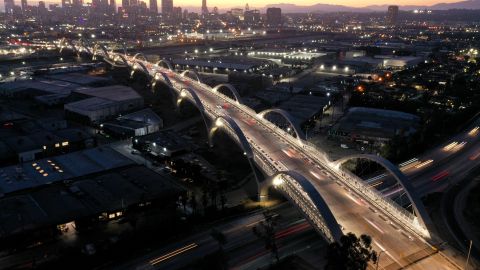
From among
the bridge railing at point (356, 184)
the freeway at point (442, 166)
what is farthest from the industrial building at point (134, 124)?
the freeway at point (442, 166)

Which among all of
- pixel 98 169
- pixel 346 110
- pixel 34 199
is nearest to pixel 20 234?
pixel 34 199

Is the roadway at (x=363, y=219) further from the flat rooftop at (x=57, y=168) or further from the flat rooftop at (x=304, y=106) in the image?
the flat rooftop at (x=304, y=106)

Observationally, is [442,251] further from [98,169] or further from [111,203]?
[98,169]

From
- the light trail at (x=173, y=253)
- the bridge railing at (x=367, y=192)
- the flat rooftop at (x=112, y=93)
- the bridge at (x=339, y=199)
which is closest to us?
the bridge at (x=339, y=199)

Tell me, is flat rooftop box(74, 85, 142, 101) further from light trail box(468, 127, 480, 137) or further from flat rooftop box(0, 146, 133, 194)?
light trail box(468, 127, 480, 137)

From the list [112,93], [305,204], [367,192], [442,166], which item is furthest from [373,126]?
[112,93]

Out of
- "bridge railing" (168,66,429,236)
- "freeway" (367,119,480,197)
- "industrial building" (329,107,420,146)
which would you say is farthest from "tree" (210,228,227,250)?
"industrial building" (329,107,420,146)
